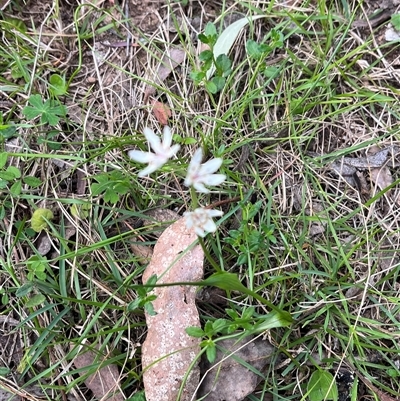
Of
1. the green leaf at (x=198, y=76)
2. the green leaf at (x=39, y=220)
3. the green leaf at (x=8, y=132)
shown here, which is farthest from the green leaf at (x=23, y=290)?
the green leaf at (x=198, y=76)

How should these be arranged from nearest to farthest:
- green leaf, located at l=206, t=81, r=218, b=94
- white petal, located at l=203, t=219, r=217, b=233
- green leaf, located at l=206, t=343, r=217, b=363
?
white petal, located at l=203, t=219, r=217, b=233 → green leaf, located at l=206, t=343, r=217, b=363 → green leaf, located at l=206, t=81, r=218, b=94

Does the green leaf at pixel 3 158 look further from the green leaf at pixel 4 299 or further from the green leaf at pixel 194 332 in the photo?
the green leaf at pixel 194 332

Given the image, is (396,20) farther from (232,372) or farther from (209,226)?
(232,372)

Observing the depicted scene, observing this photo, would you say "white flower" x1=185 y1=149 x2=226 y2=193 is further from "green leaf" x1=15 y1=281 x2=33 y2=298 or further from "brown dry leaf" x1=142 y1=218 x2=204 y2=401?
"green leaf" x1=15 y1=281 x2=33 y2=298

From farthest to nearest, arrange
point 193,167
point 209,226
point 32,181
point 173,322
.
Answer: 1. point 32,181
2. point 173,322
3. point 209,226
4. point 193,167

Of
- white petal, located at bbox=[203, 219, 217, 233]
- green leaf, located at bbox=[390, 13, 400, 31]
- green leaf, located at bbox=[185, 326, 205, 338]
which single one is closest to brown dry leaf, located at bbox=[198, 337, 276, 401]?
green leaf, located at bbox=[185, 326, 205, 338]

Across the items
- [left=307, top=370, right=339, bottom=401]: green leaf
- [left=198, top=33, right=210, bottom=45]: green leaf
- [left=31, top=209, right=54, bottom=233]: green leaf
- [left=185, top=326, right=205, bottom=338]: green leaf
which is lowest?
[left=307, top=370, right=339, bottom=401]: green leaf

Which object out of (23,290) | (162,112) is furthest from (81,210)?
(162,112)
